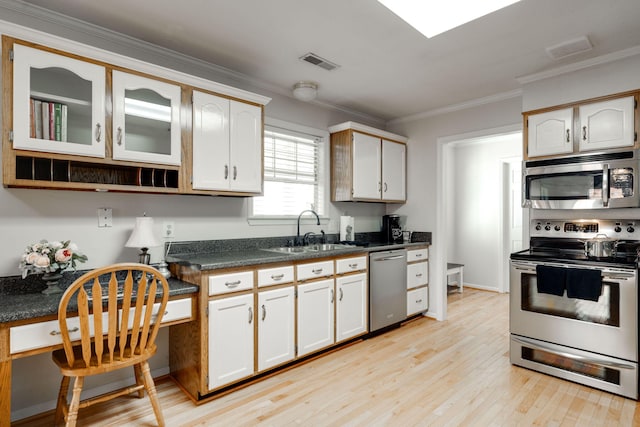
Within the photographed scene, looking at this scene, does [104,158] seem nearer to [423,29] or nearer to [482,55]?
[423,29]

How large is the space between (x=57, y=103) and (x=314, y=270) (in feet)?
6.79

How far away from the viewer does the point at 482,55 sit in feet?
9.12

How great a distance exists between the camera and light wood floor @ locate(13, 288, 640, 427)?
2133 millimetres

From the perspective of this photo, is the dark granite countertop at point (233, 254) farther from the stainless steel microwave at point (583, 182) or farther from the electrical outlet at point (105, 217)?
the stainless steel microwave at point (583, 182)

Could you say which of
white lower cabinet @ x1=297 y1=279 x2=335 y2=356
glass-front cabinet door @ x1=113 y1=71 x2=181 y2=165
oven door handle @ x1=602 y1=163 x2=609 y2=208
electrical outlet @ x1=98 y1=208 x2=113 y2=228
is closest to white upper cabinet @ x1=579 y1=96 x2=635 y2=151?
oven door handle @ x1=602 y1=163 x2=609 y2=208

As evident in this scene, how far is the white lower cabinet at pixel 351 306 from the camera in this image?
319 cm

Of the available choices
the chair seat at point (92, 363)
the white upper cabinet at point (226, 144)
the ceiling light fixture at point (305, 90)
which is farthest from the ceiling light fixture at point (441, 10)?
the chair seat at point (92, 363)

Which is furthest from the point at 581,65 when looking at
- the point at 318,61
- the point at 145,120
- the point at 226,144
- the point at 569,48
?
the point at 145,120

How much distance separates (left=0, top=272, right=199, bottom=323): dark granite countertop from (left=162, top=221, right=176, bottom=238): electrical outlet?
17.4 inches

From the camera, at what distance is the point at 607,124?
9.20 ft

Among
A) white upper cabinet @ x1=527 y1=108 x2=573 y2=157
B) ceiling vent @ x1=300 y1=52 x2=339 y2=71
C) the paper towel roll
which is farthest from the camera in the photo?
the paper towel roll

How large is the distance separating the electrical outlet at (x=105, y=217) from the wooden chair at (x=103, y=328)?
520mm

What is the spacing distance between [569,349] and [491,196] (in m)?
3.32

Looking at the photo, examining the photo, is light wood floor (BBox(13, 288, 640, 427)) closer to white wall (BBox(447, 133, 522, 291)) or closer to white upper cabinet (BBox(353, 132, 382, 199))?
white upper cabinet (BBox(353, 132, 382, 199))
